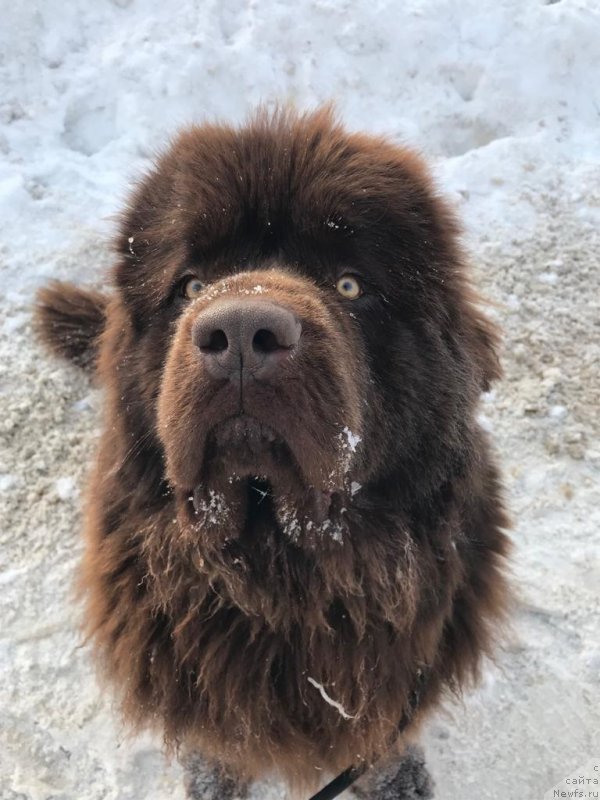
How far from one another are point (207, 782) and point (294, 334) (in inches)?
64.9

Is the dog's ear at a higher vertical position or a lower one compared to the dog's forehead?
lower

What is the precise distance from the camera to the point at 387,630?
189 centimetres

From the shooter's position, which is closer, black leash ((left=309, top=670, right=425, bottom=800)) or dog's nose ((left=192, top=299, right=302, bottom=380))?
dog's nose ((left=192, top=299, right=302, bottom=380))

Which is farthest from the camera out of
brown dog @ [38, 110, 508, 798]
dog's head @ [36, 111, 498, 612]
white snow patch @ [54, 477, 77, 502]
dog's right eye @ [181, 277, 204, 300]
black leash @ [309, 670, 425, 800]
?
white snow patch @ [54, 477, 77, 502]

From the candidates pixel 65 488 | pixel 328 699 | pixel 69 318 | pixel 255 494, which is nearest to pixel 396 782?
pixel 328 699

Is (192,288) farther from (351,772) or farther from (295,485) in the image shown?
(351,772)

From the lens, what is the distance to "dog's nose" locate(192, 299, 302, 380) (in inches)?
53.7

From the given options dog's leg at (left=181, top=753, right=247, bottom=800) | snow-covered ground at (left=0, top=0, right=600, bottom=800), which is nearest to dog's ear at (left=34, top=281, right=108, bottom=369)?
snow-covered ground at (left=0, top=0, right=600, bottom=800)

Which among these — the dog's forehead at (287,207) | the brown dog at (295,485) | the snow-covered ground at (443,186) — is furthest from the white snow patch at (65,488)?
the dog's forehead at (287,207)

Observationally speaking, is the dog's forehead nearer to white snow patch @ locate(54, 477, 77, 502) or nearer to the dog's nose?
the dog's nose

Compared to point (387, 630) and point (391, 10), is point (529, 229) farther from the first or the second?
point (387, 630)

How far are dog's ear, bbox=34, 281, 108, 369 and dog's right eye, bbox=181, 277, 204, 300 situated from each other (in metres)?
1.41

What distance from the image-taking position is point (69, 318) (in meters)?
3.18

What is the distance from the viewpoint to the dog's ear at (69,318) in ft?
10.4
